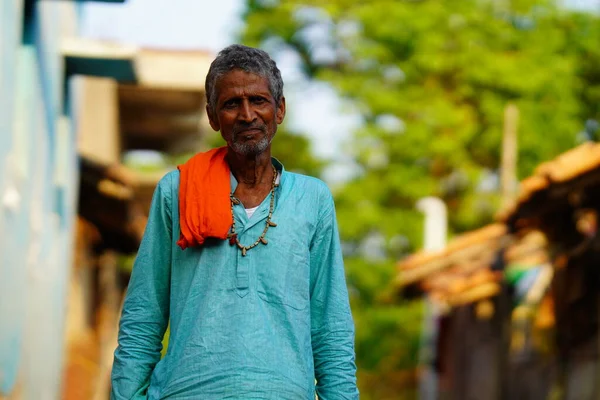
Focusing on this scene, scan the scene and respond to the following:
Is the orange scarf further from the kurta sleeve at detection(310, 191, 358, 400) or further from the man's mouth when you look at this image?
the kurta sleeve at detection(310, 191, 358, 400)

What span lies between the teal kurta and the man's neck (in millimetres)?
38

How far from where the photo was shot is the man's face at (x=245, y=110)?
4.15 m

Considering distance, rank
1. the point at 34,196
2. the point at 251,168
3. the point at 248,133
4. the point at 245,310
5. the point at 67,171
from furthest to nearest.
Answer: the point at 67,171, the point at 34,196, the point at 251,168, the point at 248,133, the point at 245,310

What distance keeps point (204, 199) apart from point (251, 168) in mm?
217

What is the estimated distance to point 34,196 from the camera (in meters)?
11.4

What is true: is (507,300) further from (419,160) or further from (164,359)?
(164,359)

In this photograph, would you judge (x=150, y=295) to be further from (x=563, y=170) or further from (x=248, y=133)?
(x=563, y=170)

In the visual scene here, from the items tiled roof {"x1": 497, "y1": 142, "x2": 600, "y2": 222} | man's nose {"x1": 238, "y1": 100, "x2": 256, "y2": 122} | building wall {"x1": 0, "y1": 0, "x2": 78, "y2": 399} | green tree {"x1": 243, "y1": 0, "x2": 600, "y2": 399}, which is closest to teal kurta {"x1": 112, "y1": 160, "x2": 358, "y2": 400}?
man's nose {"x1": 238, "y1": 100, "x2": 256, "y2": 122}

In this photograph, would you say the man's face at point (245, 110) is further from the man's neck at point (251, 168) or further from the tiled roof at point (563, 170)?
the tiled roof at point (563, 170)

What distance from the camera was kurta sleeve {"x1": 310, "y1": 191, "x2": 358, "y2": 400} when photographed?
13.9 ft

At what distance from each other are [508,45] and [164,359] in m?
28.3

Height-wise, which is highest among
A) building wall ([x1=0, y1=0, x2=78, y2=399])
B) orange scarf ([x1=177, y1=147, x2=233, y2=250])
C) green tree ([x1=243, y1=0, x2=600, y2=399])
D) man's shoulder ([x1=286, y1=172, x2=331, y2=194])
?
green tree ([x1=243, y1=0, x2=600, y2=399])

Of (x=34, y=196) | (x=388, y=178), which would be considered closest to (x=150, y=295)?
(x=34, y=196)

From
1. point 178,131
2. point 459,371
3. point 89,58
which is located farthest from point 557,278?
point 459,371
